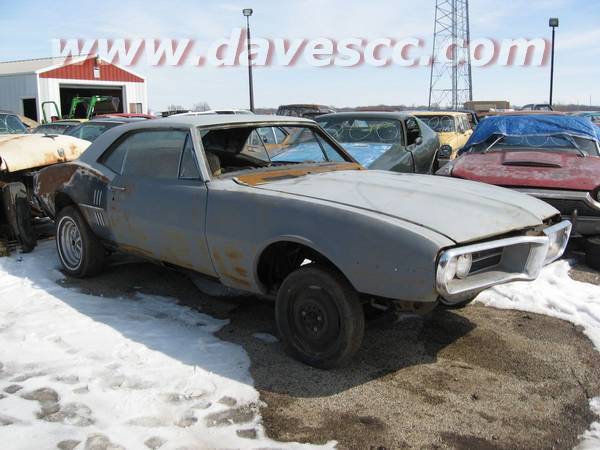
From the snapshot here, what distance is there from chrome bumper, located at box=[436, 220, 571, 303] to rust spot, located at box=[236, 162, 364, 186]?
4.87 ft

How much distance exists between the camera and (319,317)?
3371 millimetres

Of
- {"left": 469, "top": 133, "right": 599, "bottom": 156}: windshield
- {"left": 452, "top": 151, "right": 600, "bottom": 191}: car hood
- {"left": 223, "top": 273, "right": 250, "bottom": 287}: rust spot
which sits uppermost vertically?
{"left": 469, "top": 133, "right": 599, "bottom": 156}: windshield

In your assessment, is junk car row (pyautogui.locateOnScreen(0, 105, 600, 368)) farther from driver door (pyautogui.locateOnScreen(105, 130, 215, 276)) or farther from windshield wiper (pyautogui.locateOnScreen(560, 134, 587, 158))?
windshield wiper (pyautogui.locateOnScreen(560, 134, 587, 158))

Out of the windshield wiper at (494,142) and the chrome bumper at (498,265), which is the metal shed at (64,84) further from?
the chrome bumper at (498,265)

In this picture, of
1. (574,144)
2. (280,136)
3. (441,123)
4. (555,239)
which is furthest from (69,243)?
(441,123)

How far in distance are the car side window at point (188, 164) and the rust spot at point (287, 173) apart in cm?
35

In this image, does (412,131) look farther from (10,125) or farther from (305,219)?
(10,125)

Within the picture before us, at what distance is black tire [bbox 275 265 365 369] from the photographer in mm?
3236

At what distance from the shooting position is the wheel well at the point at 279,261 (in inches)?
140

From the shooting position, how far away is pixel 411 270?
2.95 m

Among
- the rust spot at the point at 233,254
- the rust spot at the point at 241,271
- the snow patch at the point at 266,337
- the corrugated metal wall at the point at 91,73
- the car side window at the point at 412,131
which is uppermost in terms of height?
the corrugated metal wall at the point at 91,73

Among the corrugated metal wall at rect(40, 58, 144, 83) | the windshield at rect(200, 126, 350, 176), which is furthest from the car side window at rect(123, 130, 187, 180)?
the corrugated metal wall at rect(40, 58, 144, 83)

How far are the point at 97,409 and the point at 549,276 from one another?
4084mm

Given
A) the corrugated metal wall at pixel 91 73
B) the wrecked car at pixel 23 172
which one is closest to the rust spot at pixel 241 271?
the wrecked car at pixel 23 172
